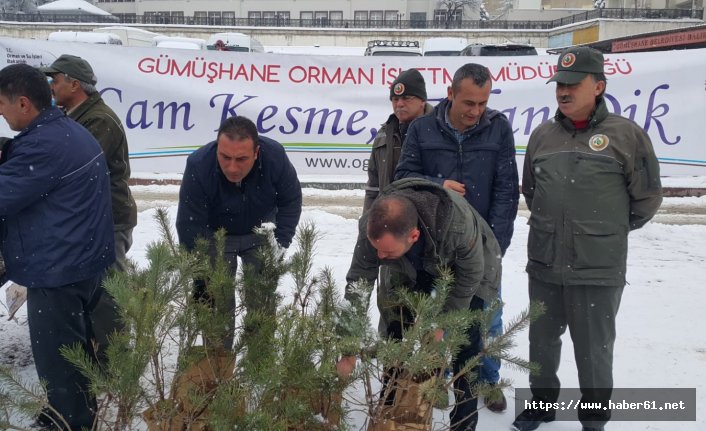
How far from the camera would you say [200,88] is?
26.3 feet

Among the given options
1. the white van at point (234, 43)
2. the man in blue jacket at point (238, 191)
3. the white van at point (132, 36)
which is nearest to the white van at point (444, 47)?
the white van at point (234, 43)

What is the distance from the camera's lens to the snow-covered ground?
354 centimetres

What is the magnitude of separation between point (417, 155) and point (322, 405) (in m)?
1.71

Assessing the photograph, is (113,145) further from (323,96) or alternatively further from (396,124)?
(323,96)

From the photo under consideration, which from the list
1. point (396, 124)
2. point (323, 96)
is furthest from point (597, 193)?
point (323, 96)

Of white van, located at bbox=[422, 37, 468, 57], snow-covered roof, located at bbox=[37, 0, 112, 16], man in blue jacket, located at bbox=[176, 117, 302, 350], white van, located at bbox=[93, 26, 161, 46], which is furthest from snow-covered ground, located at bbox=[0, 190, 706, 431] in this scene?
snow-covered roof, located at bbox=[37, 0, 112, 16]

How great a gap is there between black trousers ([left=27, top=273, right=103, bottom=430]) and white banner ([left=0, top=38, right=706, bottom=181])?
5711mm

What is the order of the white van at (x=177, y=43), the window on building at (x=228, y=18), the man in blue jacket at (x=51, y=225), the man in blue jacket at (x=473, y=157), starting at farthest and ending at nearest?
1. the window on building at (x=228, y=18)
2. the white van at (x=177, y=43)
3. the man in blue jacket at (x=473, y=157)
4. the man in blue jacket at (x=51, y=225)

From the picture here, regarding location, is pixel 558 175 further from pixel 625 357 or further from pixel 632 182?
pixel 625 357

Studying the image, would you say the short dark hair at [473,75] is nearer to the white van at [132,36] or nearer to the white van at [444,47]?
the white van at [444,47]

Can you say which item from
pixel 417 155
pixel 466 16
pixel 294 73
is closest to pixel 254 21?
pixel 466 16

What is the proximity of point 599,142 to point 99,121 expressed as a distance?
8.63 feet

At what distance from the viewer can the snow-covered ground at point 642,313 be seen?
3.54 metres

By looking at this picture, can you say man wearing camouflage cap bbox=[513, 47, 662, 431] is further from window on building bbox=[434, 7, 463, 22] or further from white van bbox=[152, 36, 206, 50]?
window on building bbox=[434, 7, 463, 22]
